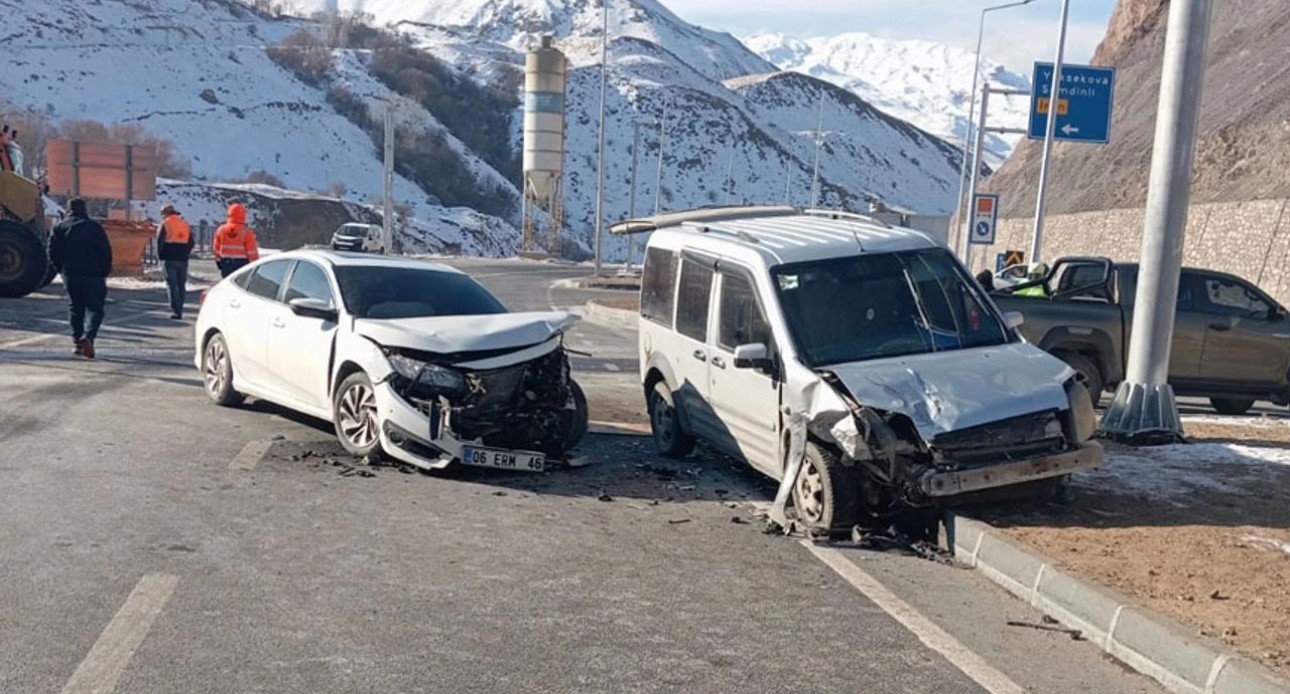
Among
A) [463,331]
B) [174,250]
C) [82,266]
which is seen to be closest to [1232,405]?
[463,331]

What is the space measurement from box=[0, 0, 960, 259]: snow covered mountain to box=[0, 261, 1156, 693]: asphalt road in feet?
217

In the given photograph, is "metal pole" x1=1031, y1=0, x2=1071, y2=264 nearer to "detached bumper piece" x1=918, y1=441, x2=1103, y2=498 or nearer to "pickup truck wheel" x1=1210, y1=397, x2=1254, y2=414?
"pickup truck wheel" x1=1210, y1=397, x2=1254, y2=414

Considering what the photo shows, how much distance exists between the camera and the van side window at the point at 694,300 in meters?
9.51

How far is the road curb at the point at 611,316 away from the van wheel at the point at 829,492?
54.2 ft

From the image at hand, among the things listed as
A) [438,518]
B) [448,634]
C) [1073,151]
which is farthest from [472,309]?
[1073,151]

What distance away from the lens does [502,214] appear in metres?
110

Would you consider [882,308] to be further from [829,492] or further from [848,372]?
[829,492]

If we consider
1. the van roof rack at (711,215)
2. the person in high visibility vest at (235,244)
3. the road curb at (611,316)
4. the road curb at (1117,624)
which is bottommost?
the road curb at (611,316)

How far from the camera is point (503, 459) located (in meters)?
8.82

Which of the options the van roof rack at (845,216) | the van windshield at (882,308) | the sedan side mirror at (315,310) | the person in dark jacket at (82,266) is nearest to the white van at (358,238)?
the person in dark jacket at (82,266)

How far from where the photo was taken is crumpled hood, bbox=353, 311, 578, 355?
8875 mm

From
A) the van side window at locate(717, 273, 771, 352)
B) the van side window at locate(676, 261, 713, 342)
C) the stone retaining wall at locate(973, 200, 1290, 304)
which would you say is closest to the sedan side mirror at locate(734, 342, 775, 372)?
the van side window at locate(717, 273, 771, 352)

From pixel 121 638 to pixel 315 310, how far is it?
4934mm

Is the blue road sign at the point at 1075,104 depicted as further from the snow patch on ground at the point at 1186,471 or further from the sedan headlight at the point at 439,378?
the sedan headlight at the point at 439,378
